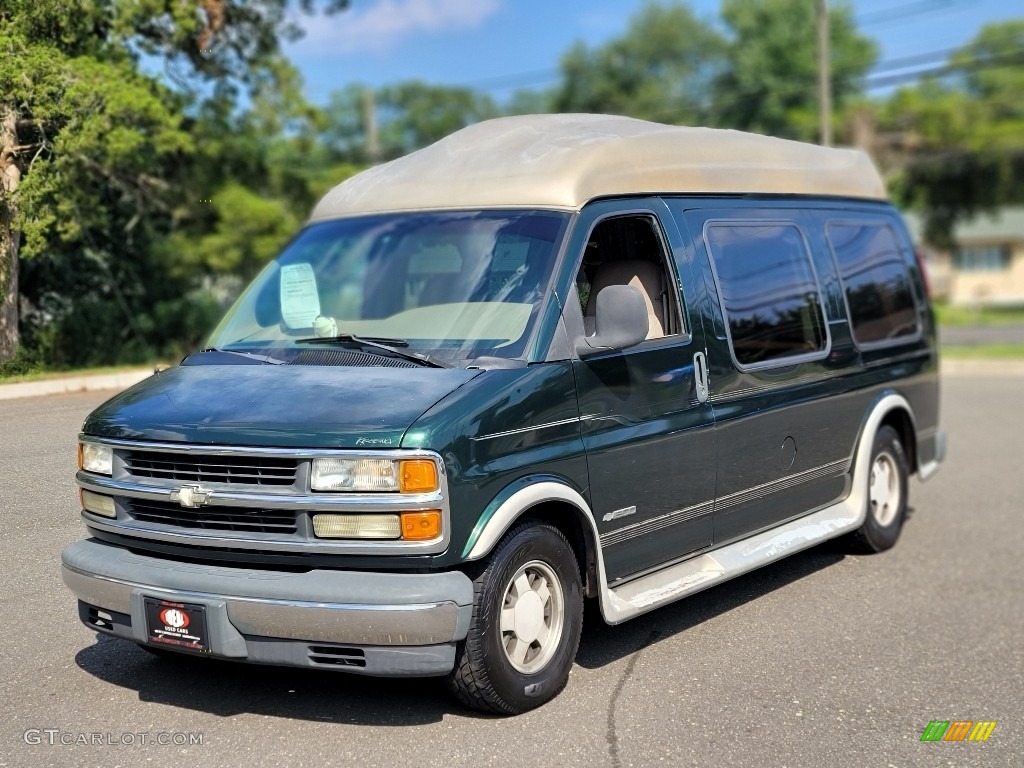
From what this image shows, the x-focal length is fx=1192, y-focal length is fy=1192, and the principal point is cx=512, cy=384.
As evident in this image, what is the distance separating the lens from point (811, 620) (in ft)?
21.5

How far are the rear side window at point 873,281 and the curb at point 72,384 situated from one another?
174 inches

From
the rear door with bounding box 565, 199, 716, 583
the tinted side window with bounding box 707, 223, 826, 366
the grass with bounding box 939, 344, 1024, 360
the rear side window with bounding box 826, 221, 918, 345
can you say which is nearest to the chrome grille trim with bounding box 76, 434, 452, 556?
the rear door with bounding box 565, 199, 716, 583

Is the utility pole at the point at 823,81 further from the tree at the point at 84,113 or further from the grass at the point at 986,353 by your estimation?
the tree at the point at 84,113

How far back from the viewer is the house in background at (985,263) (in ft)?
215

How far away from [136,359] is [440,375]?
10.9 ft

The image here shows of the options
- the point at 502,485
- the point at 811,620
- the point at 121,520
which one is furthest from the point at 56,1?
the point at 811,620

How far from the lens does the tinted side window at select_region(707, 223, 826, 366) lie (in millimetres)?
6469

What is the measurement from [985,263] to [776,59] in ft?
54.7

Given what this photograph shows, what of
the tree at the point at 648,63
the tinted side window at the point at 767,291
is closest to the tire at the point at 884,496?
the tinted side window at the point at 767,291

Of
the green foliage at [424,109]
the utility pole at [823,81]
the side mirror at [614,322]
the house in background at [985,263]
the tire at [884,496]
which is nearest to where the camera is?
the side mirror at [614,322]

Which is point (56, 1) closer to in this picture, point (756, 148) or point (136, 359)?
point (136, 359)

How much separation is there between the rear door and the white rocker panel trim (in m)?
0.09

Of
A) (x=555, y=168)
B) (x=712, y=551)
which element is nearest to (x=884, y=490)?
(x=712, y=551)

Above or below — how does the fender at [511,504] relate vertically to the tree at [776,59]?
below
